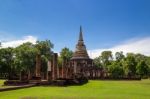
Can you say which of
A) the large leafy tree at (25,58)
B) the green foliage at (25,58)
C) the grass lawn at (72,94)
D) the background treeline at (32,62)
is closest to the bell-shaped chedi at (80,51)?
the background treeline at (32,62)

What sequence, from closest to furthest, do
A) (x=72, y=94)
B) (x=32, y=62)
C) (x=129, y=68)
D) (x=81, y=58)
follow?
(x=72, y=94) → (x=32, y=62) → (x=129, y=68) → (x=81, y=58)

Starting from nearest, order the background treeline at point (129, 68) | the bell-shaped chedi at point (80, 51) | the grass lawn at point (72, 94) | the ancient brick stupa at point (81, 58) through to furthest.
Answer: the grass lawn at point (72, 94) → the background treeline at point (129, 68) → the ancient brick stupa at point (81, 58) → the bell-shaped chedi at point (80, 51)

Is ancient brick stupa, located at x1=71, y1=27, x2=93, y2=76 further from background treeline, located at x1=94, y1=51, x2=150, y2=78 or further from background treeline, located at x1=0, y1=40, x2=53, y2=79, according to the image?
background treeline, located at x1=0, y1=40, x2=53, y2=79

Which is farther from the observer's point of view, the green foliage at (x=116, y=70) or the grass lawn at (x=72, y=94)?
the green foliage at (x=116, y=70)

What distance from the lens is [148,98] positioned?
17.7 metres

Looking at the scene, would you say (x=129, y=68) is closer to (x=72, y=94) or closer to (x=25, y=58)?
(x=25, y=58)

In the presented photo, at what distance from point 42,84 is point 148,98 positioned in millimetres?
17307

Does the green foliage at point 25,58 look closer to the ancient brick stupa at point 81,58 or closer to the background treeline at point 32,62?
the background treeline at point 32,62

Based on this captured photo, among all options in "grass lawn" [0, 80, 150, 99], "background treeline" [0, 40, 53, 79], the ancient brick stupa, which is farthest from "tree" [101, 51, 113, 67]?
"grass lawn" [0, 80, 150, 99]

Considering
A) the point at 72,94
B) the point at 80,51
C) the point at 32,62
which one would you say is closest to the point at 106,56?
the point at 80,51

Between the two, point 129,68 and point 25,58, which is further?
point 129,68

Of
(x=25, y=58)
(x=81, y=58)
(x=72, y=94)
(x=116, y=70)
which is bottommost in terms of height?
(x=72, y=94)

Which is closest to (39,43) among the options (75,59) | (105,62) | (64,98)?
(75,59)

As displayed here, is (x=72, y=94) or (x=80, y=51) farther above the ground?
(x=80, y=51)
